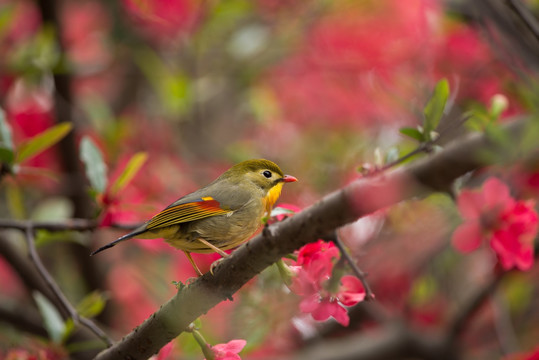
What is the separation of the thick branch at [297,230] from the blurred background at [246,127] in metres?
0.92

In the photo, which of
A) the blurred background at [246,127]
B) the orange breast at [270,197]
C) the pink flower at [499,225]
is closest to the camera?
the pink flower at [499,225]

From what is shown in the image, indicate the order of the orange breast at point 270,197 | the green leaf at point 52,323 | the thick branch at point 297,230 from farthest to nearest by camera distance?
1. the green leaf at point 52,323
2. the orange breast at point 270,197
3. the thick branch at point 297,230

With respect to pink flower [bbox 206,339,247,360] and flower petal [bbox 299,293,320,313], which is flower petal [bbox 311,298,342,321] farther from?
pink flower [bbox 206,339,247,360]

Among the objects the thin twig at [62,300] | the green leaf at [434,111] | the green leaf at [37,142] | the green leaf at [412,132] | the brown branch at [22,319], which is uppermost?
the green leaf at [434,111]

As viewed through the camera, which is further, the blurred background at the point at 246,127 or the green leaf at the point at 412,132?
the blurred background at the point at 246,127

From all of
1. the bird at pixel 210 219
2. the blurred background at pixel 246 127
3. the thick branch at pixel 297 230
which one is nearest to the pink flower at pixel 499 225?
the thick branch at pixel 297 230

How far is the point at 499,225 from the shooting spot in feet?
6.55

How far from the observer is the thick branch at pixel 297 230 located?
1360 mm

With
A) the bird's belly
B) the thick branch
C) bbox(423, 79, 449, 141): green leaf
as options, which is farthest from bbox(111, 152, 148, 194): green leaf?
bbox(423, 79, 449, 141): green leaf

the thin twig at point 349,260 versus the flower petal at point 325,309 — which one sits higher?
the thin twig at point 349,260

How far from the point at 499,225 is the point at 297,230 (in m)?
0.83

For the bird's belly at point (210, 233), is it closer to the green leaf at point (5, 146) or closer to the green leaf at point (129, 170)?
the green leaf at point (129, 170)

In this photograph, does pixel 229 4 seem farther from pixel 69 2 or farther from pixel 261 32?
pixel 69 2

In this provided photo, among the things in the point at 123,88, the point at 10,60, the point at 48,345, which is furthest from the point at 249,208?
the point at 123,88
